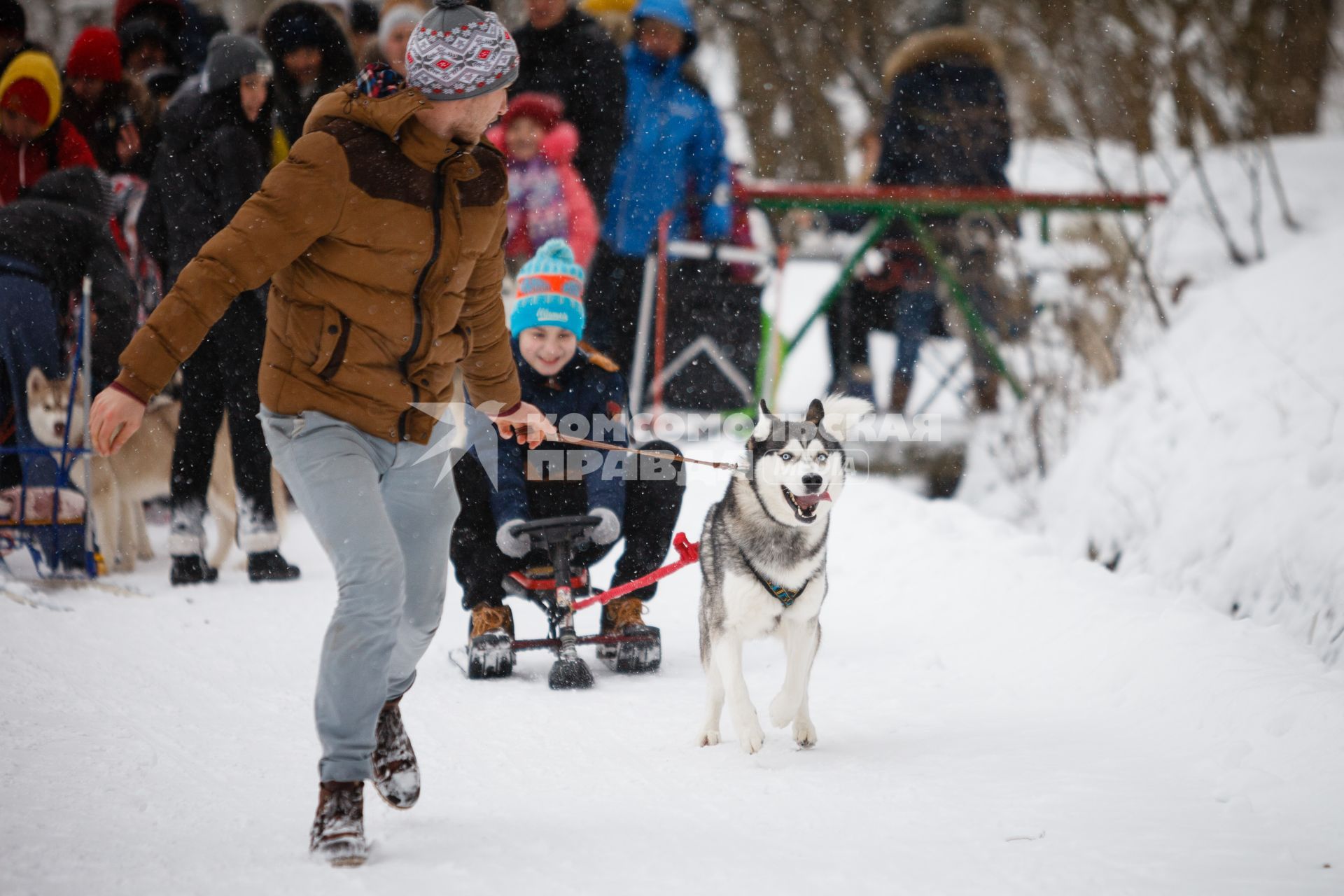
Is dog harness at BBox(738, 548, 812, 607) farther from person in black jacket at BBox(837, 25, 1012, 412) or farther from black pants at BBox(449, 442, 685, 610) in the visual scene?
person in black jacket at BBox(837, 25, 1012, 412)

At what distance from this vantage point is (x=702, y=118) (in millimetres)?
7895

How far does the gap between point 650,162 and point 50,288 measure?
3.69m

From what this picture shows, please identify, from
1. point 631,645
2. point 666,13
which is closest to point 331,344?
point 631,645

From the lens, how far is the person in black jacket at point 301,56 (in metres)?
6.44

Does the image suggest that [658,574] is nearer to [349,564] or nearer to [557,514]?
[557,514]

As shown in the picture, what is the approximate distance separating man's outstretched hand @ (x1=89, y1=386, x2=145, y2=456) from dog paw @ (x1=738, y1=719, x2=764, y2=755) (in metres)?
2.00

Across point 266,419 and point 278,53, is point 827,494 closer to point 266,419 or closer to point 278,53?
point 266,419

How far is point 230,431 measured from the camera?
6105 millimetres

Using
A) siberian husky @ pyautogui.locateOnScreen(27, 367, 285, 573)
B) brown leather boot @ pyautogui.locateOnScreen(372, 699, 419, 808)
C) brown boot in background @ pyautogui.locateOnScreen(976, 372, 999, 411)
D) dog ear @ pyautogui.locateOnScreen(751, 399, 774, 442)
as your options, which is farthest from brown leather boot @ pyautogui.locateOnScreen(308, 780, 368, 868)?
brown boot in background @ pyautogui.locateOnScreen(976, 372, 999, 411)

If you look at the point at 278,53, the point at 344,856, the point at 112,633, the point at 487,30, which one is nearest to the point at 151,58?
the point at 278,53

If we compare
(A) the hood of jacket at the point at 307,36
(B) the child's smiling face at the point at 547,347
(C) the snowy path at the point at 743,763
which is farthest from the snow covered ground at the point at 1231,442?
(A) the hood of jacket at the point at 307,36

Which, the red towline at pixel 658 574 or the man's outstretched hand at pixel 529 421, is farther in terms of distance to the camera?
the red towline at pixel 658 574

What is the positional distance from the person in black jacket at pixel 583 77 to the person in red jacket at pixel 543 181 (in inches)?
8.8

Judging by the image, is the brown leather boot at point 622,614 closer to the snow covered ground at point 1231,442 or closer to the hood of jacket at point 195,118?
the snow covered ground at point 1231,442
